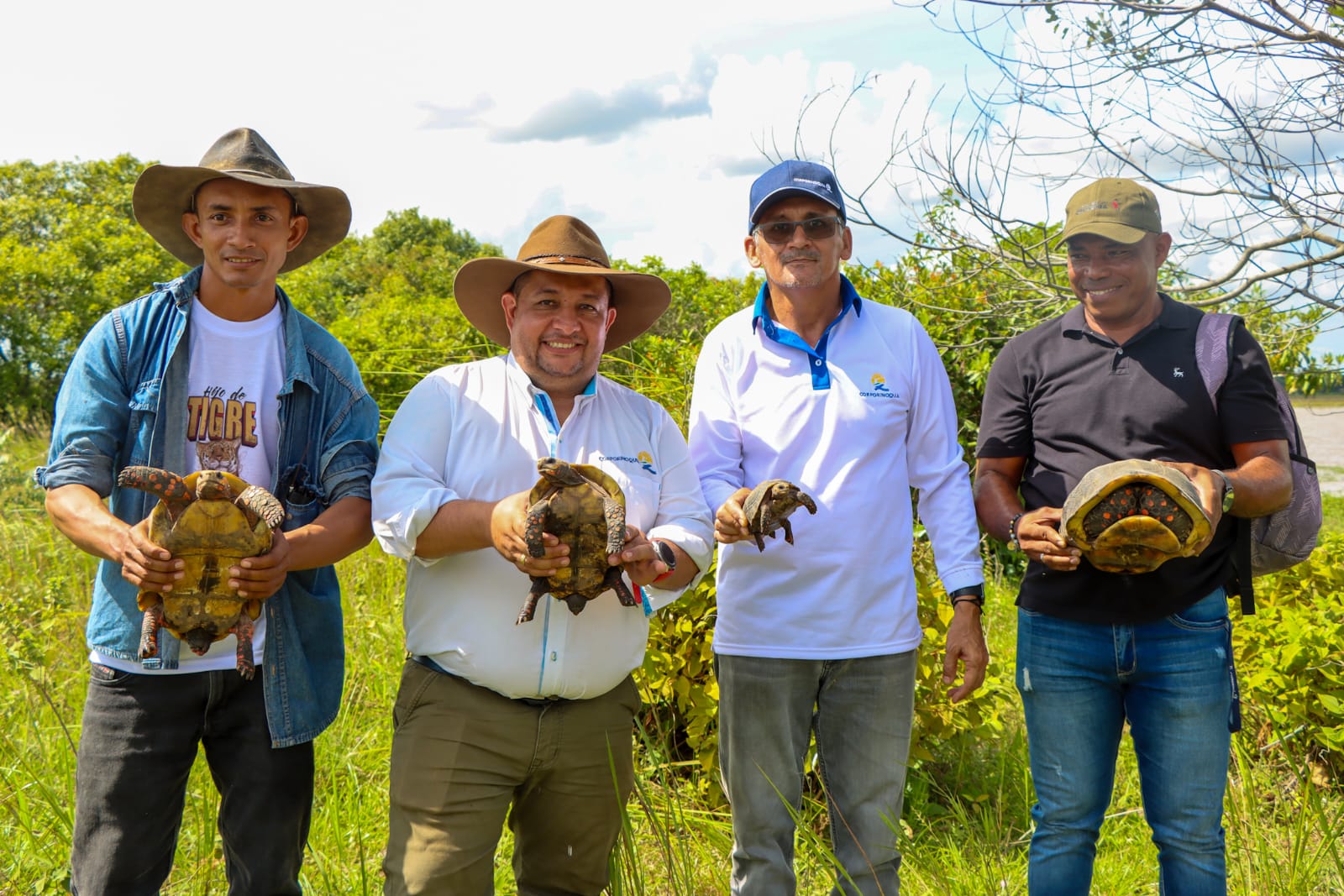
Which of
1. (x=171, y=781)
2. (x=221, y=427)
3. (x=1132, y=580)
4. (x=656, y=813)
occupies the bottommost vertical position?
(x=656, y=813)

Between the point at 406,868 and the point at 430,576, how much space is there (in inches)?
31.3

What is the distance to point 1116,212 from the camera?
315 cm

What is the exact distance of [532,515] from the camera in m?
2.54

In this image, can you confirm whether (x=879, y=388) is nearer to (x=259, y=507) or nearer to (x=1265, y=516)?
(x=1265, y=516)

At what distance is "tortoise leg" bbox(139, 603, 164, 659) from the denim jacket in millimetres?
177

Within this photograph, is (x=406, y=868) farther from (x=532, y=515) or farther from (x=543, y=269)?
(x=543, y=269)

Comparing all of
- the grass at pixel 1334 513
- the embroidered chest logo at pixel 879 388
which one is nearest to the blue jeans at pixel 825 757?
the embroidered chest logo at pixel 879 388

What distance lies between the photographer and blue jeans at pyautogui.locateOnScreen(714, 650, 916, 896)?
10.3ft

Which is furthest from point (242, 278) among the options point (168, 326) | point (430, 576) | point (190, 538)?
point (430, 576)

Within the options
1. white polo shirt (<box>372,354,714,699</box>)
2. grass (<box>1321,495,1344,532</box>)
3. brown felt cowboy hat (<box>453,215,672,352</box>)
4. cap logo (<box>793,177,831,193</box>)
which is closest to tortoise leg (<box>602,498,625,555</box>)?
white polo shirt (<box>372,354,714,699</box>)

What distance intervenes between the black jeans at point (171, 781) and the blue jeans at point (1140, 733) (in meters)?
2.24

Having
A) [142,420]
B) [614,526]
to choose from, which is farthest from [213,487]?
[614,526]

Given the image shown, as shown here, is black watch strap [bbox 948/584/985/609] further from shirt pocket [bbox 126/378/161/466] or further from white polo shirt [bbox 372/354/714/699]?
shirt pocket [bbox 126/378/161/466]

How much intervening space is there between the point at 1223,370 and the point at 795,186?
1.42 meters
